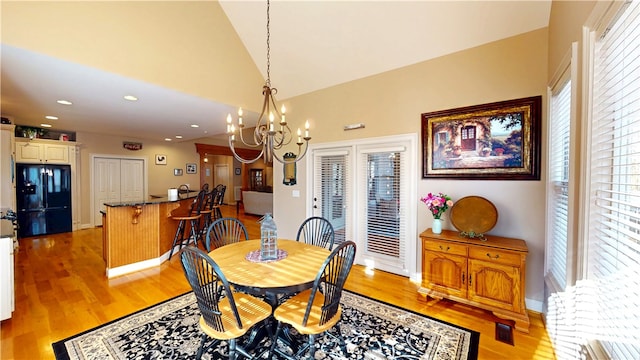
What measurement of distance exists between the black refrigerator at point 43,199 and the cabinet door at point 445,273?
799 centimetres

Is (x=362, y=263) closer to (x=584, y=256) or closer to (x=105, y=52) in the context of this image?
(x=584, y=256)

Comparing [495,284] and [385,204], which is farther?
[385,204]

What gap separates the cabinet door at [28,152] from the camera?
210 inches

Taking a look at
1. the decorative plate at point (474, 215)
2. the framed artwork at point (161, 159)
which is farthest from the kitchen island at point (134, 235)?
the framed artwork at point (161, 159)

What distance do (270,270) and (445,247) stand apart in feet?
6.15

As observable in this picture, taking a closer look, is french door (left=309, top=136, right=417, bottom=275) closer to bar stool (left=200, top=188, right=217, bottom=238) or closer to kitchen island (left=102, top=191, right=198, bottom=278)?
bar stool (left=200, top=188, right=217, bottom=238)

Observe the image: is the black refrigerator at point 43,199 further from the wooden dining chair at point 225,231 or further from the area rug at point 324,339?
the wooden dining chair at point 225,231

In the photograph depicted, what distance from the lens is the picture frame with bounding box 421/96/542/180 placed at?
2.55 metres

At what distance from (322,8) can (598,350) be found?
389 centimetres

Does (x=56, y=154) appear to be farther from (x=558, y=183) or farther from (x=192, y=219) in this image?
(x=558, y=183)

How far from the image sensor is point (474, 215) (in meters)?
2.73

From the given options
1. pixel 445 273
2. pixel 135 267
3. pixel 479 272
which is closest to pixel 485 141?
pixel 479 272

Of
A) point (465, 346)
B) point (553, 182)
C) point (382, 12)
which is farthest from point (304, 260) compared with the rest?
point (382, 12)

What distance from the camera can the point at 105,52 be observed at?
2.77m
